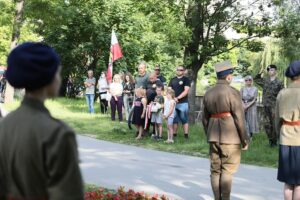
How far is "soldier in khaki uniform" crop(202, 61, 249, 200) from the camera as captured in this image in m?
6.22

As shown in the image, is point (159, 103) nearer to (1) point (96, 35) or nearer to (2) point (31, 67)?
(2) point (31, 67)

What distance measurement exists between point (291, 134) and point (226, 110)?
791 millimetres

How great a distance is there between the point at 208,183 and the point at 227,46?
38.0ft

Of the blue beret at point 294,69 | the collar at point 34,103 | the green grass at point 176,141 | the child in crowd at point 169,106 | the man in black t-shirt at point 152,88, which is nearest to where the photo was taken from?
the collar at point 34,103

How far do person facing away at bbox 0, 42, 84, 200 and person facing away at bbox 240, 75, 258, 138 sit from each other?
10458 mm

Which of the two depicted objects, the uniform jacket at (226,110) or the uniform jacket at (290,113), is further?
the uniform jacket at (226,110)

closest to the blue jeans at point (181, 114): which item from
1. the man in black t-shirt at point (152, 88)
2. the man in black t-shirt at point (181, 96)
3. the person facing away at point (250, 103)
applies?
the man in black t-shirt at point (181, 96)

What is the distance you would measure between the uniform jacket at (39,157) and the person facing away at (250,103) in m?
10.5

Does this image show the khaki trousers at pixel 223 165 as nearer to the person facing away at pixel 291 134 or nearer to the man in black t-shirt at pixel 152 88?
the person facing away at pixel 291 134

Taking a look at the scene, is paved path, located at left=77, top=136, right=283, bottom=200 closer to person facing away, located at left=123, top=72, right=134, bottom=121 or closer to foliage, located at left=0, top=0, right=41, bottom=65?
person facing away, located at left=123, top=72, right=134, bottom=121

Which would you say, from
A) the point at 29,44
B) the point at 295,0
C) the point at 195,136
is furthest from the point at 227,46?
the point at 29,44

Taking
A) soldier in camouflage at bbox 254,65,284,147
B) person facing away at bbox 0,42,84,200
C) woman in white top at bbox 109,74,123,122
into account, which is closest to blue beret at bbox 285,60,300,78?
person facing away at bbox 0,42,84,200

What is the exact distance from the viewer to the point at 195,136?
1328 centimetres

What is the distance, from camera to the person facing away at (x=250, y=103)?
12562 millimetres
